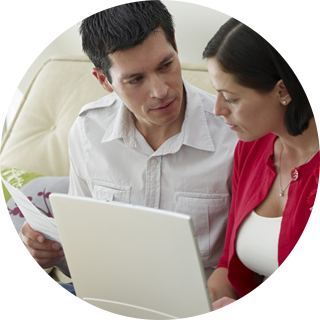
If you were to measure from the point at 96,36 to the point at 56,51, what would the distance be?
1.22 meters

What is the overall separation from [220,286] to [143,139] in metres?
0.47

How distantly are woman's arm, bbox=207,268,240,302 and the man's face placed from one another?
431mm

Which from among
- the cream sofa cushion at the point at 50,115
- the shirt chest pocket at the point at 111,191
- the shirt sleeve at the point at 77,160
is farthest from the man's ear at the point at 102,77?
the cream sofa cushion at the point at 50,115

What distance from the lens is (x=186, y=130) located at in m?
1.17

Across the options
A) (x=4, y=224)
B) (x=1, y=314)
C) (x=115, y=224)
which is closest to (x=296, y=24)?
(x=115, y=224)

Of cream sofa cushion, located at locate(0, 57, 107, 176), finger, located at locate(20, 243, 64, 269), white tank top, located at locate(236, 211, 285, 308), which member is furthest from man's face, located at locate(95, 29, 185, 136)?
cream sofa cushion, located at locate(0, 57, 107, 176)

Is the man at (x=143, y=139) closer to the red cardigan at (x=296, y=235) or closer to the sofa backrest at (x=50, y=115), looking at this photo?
the red cardigan at (x=296, y=235)

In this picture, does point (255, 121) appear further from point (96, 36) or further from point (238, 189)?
point (96, 36)

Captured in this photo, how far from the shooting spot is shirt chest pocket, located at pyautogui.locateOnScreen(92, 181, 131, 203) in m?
1.22

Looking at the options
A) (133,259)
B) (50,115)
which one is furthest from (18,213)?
(133,259)

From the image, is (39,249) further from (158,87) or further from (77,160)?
(158,87)

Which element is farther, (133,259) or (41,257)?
(41,257)

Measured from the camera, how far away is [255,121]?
871 millimetres

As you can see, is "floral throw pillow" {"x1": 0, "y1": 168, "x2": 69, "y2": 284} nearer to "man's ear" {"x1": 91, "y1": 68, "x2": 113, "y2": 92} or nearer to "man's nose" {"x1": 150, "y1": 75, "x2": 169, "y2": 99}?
"man's ear" {"x1": 91, "y1": 68, "x2": 113, "y2": 92}
